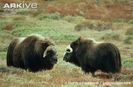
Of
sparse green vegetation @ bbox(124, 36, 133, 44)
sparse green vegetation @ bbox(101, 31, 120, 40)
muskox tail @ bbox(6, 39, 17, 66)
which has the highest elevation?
muskox tail @ bbox(6, 39, 17, 66)

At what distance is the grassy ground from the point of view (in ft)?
34.1

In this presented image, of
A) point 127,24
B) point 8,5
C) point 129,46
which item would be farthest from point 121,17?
point 8,5

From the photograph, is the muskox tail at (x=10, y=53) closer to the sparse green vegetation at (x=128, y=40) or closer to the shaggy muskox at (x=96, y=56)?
the shaggy muskox at (x=96, y=56)

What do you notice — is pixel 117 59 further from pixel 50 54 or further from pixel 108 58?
pixel 50 54

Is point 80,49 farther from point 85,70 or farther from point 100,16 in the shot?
point 100,16

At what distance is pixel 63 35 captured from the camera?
42.4 ft

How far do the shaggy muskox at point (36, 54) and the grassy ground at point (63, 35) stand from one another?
177 millimetres

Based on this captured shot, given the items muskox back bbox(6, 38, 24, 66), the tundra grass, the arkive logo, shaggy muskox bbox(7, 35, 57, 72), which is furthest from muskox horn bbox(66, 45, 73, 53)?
the arkive logo

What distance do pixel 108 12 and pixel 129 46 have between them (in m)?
1.90

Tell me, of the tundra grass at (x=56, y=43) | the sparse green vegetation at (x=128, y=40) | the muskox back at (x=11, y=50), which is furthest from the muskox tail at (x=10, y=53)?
the sparse green vegetation at (x=128, y=40)

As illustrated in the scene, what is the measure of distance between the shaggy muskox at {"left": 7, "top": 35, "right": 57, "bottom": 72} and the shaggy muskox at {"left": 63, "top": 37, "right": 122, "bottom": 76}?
26.2 inches

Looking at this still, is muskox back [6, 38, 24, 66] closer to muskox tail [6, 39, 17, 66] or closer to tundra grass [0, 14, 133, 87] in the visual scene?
muskox tail [6, 39, 17, 66]

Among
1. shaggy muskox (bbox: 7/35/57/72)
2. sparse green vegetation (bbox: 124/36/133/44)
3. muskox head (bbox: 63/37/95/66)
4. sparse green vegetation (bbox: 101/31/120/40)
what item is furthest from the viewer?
sparse green vegetation (bbox: 124/36/133/44)

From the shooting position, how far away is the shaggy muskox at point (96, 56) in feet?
35.6
